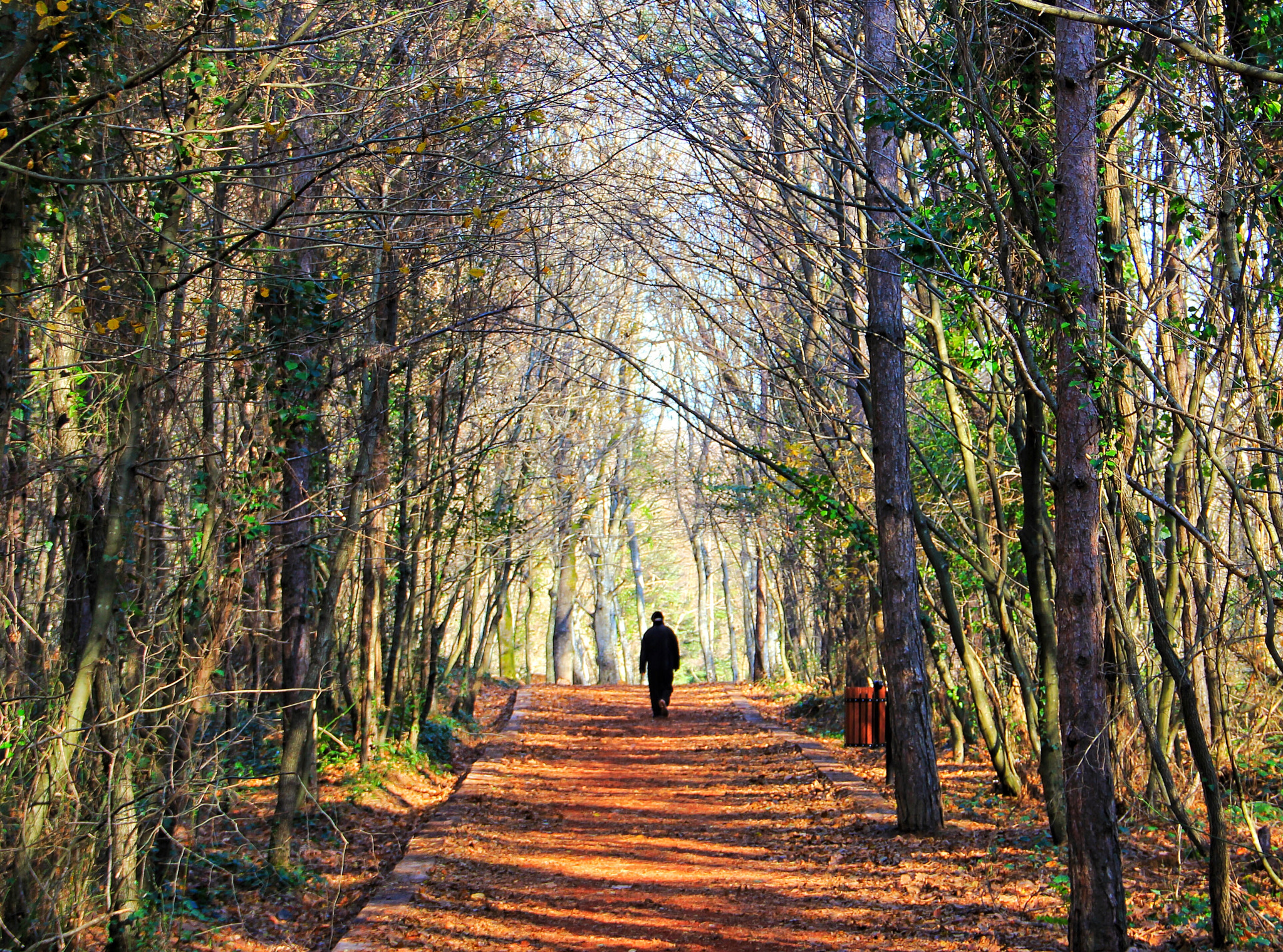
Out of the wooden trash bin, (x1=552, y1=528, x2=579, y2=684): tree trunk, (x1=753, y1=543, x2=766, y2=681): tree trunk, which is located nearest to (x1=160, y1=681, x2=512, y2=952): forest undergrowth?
the wooden trash bin

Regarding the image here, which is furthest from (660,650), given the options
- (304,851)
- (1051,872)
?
(1051,872)

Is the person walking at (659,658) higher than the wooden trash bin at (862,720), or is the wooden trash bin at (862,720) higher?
the person walking at (659,658)

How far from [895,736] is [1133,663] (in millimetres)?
3004

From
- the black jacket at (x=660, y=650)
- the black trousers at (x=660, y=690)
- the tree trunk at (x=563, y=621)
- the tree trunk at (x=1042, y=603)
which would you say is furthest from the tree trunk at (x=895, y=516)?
the tree trunk at (x=563, y=621)

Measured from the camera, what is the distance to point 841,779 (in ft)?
38.3

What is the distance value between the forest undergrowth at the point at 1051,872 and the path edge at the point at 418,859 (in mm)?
3447

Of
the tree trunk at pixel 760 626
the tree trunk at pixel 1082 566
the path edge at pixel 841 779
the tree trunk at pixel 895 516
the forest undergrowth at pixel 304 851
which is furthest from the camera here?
the tree trunk at pixel 760 626


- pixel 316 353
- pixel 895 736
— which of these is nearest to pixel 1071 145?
pixel 895 736

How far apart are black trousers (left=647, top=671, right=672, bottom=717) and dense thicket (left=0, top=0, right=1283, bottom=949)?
5253 millimetres

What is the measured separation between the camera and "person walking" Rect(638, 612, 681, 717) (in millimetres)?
17938

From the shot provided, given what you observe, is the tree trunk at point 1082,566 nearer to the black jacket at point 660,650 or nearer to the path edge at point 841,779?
the path edge at point 841,779

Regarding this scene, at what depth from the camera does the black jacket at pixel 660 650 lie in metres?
17.9

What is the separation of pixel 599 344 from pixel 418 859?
4492 millimetres

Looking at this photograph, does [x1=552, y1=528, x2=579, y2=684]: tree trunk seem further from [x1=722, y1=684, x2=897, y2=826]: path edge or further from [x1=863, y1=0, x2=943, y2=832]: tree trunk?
[x1=863, y1=0, x2=943, y2=832]: tree trunk
